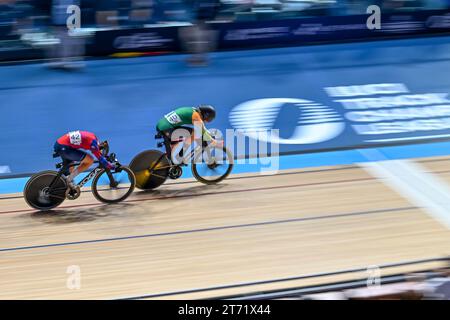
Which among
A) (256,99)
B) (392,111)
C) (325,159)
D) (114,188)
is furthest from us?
(256,99)

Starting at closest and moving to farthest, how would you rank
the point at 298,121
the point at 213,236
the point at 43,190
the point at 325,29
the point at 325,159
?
the point at 213,236 → the point at 43,190 → the point at 325,159 → the point at 298,121 → the point at 325,29

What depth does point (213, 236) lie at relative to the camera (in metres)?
7.58

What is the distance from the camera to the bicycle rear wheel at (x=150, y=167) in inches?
339

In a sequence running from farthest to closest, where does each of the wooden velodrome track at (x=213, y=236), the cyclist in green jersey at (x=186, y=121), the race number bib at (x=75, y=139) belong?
the cyclist in green jersey at (x=186, y=121), the race number bib at (x=75, y=139), the wooden velodrome track at (x=213, y=236)

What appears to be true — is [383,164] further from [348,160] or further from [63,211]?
[63,211]

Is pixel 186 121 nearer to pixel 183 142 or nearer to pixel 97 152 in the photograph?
pixel 183 142

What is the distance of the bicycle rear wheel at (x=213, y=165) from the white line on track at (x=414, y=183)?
1706 millimetres

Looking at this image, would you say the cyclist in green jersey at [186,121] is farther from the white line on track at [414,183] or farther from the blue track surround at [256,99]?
the white line on track at [414,183]

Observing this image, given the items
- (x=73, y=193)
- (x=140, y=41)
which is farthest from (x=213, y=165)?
(x=140, y=41)

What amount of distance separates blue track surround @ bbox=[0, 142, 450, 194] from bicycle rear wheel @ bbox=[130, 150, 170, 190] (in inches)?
25.0

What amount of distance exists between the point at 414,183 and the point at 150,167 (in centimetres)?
290

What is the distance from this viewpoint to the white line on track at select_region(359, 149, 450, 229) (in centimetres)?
810

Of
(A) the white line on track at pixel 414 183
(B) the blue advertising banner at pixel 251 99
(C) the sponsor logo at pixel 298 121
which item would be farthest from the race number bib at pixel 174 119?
(A) the white line on track at pixel 414 183
